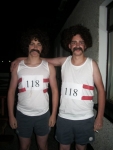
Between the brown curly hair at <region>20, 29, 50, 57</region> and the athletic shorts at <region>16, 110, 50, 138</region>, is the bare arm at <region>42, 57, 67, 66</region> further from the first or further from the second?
the athletic shorts at <region>16, 110, 50, 138</region>

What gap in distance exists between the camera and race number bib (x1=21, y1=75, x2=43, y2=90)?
220 centimetres

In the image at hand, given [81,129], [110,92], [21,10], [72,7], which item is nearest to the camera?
[81,129]

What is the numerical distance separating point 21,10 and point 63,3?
245 centimetres

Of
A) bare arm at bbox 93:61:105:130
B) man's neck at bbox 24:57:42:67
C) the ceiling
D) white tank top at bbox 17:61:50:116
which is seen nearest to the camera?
bare arm at bbox 93:61:105:130

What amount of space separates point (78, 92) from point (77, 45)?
722mm

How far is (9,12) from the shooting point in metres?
7.08

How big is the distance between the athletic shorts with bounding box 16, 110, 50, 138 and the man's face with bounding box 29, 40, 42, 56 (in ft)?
3.15

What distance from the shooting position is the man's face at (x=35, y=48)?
2275 millimetres

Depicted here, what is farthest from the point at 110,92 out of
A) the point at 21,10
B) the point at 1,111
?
the point at 21,10

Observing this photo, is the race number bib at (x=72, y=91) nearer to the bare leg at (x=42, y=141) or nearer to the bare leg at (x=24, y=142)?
the bare leg at (x=42, y=141)

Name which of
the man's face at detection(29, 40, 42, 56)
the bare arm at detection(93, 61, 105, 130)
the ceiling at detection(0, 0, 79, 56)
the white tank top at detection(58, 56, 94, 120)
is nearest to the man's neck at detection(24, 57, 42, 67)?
the man's face at detection(29, 40, 42, 56)

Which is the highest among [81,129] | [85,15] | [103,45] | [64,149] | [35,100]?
[85,15]

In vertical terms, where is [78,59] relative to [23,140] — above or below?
above

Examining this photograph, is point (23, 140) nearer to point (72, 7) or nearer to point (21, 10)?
point (72, 7)
